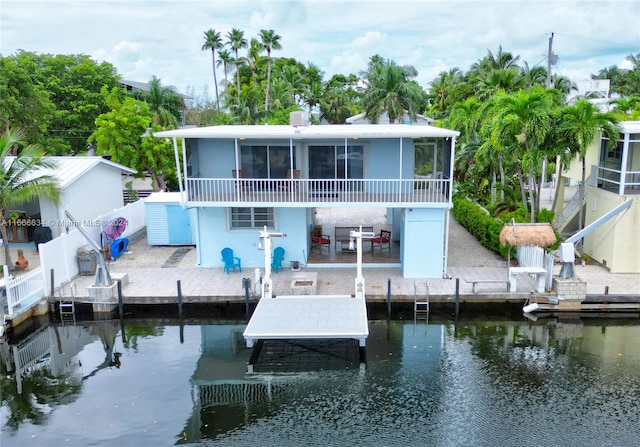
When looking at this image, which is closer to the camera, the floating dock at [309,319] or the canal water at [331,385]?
the canal water at [331,385]

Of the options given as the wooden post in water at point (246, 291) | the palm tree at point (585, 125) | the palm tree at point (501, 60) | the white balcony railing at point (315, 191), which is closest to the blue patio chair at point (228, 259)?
the white balcony railing at point (315, 191)

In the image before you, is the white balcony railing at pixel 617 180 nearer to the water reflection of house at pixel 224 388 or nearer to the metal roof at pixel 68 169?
the water reflection of house at pixel 224 388

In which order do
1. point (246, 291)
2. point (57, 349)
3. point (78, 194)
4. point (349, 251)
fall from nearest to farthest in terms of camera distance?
→ point (57, 349) → point (246, 291) → point (349, 251) → point (78, 194)

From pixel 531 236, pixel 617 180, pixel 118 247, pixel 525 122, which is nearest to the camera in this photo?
pixel 531 236

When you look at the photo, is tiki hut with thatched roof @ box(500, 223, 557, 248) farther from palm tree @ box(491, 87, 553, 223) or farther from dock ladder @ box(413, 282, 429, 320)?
dock ladder @ box(413, 282, 429, 320)

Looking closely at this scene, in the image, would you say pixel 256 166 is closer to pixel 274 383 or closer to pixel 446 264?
pixel 446 264

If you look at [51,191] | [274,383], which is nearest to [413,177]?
[274,383]

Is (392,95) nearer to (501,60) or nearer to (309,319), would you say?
(501,60)

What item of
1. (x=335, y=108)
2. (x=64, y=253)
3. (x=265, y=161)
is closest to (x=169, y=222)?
(x=64, y=253)
